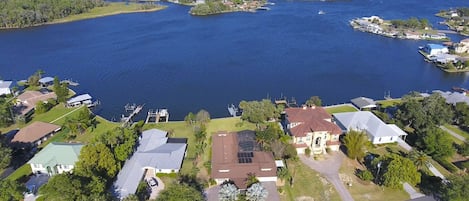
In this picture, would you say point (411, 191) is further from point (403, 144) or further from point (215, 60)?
point (215, 60)

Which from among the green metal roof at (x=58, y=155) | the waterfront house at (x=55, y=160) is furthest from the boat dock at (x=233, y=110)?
the waterfront house at (x=55, y=160)

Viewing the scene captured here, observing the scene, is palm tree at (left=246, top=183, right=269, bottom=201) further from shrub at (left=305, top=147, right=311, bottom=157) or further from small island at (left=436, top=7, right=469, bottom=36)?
small island at (left=436, top=7, right=469, bottom=36)

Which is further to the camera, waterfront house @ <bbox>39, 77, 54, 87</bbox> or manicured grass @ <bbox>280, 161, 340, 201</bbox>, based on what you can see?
waterfront house @ <bbox>39, 77, 54, 87</bbox>

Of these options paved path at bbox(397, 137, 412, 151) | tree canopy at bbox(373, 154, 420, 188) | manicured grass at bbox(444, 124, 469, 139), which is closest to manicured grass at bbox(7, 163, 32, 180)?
tree canopy at bbox(373, 154, 420, 188)

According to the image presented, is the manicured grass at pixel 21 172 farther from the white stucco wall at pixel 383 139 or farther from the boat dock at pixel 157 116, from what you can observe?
the white stucco wall at pixel 383 139

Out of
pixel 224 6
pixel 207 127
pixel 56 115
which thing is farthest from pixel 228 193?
pixel 224 6

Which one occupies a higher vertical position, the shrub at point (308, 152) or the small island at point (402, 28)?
the small island at point (402, 28)
